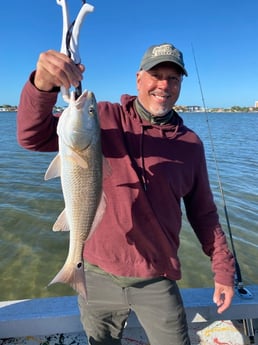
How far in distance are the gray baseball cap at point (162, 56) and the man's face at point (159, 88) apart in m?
0.06

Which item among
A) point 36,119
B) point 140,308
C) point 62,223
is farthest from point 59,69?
point 140,308

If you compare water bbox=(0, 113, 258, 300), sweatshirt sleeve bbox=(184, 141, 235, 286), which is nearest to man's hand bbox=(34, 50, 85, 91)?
sweatshirt sleeve bbox=(184, 141, 235, 286)

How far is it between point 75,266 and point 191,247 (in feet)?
16.6

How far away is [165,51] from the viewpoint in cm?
269

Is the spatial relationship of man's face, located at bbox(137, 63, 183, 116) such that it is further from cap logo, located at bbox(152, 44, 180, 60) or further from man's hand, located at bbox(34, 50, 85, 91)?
man's hand, located at bbox(34, 50, 85, 91)

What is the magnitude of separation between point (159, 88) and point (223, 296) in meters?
1.90

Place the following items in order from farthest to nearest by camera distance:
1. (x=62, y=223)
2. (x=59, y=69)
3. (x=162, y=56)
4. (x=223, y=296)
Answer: (x=223, y=296), (x=162, y=56), (x=62, y=223), (x=59, y=69)

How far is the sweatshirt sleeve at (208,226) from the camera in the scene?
2.92 m

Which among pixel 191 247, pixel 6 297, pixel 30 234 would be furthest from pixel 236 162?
pixel 6 297

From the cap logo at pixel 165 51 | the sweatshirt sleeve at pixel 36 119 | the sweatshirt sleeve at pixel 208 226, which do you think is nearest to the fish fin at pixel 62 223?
the sweatshirt sleeve at pixel 36 119

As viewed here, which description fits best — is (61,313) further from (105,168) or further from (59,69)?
(59,69)

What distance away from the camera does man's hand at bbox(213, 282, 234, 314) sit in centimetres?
288

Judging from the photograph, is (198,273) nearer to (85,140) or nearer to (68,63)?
(85,140)

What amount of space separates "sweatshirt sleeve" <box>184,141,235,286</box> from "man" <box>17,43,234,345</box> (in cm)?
8
